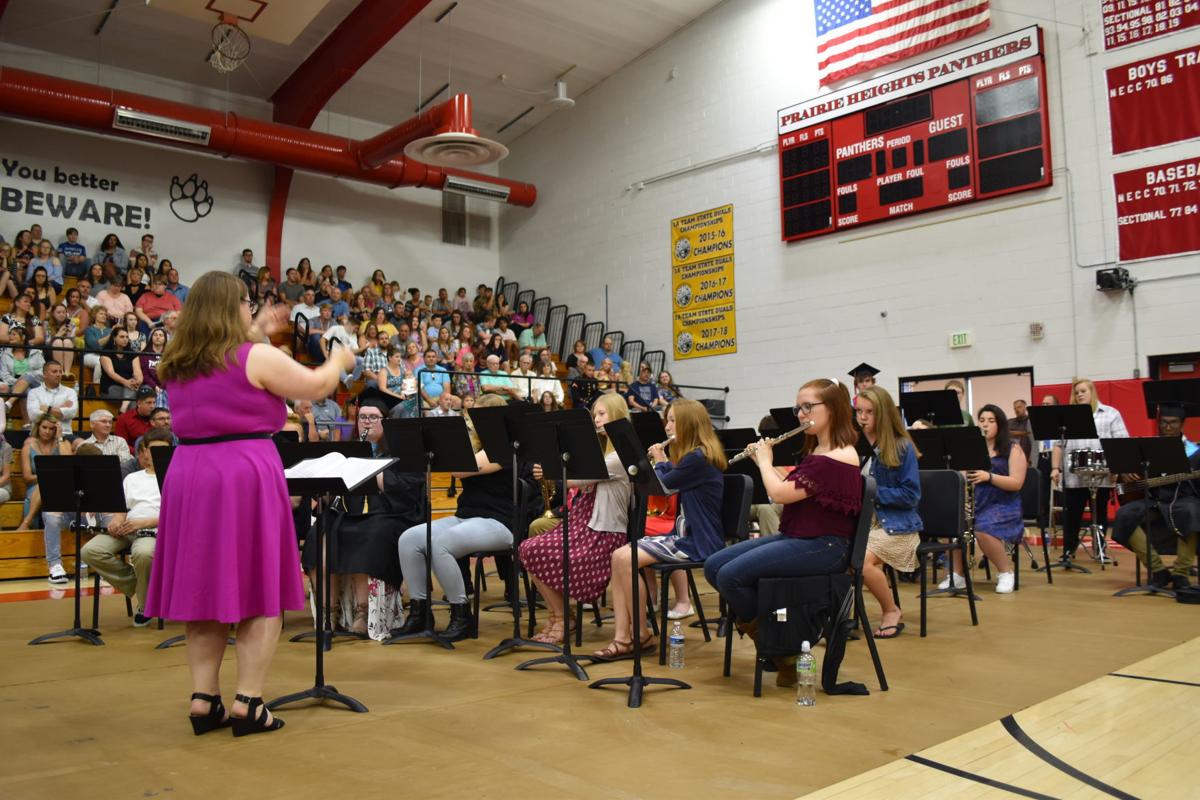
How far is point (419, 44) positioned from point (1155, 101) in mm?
9847

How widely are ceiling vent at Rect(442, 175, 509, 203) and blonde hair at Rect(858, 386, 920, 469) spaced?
445 inches

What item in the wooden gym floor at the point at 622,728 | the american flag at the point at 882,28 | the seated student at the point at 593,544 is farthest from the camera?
the american flag at the point at 882,28

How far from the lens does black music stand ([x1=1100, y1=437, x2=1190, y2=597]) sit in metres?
5.71

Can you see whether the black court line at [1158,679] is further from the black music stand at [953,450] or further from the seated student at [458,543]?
the seated student at [458,543]

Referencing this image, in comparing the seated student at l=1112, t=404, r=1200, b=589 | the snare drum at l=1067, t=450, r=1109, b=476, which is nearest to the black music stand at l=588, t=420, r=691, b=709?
the seated student at l=1112, t=404, r=1200, b=589

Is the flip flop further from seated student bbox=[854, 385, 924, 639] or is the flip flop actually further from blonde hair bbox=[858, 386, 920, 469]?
blonde hair bbox=[858, 386, 920, 469]

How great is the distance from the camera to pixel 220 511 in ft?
9.62

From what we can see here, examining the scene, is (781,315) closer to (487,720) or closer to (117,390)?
(117,390)

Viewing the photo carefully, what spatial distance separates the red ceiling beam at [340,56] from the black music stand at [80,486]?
315 inches

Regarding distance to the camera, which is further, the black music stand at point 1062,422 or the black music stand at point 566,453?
the black music stand at point 1062,422

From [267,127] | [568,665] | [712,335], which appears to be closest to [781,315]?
[712,335]

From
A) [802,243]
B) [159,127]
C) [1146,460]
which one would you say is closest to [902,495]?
[1146,460]

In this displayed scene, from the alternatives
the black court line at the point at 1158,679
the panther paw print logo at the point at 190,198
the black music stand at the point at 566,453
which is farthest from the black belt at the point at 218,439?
the panther paw print logo at the point at 190,198

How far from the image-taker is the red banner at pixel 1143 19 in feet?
29.9
